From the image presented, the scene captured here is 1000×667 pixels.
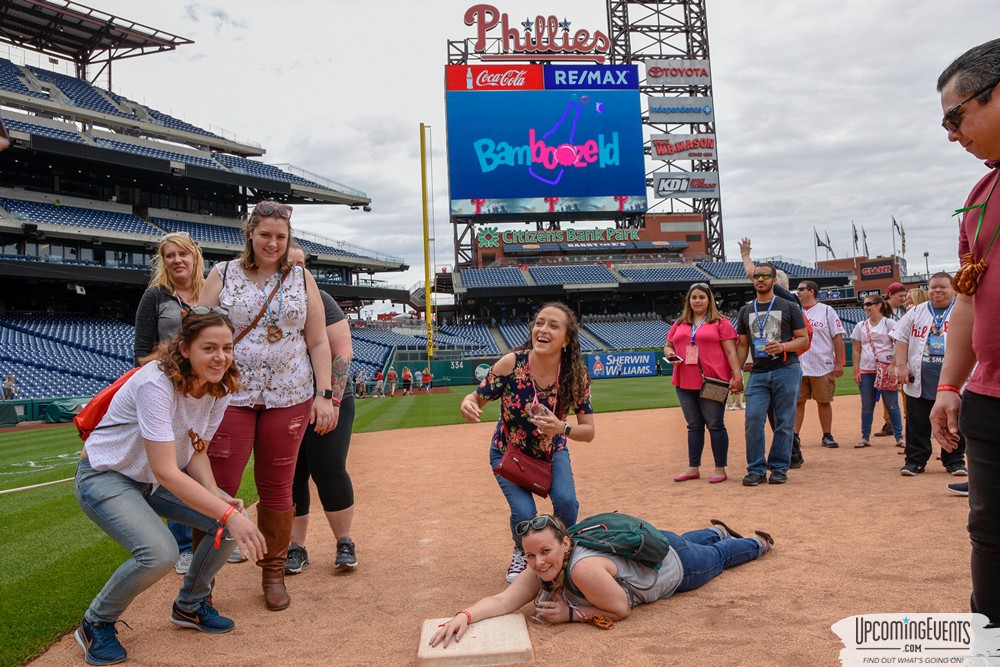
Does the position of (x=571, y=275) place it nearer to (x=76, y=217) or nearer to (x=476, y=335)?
(x=476, y=335)

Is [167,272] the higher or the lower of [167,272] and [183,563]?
the higher

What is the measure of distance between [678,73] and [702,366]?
47.0 meters

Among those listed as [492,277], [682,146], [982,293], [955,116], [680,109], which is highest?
[680,109]

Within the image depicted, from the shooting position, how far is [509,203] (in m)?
43.2

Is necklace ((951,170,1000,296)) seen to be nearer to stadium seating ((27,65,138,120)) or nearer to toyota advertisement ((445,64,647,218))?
toyota advertisement ((445,64,647,218))

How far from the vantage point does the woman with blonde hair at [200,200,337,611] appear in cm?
360

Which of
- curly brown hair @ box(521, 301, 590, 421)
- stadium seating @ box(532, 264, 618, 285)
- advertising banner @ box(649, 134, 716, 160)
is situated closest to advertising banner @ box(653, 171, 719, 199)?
advertising banner @ box(649, 134, 716, 160)

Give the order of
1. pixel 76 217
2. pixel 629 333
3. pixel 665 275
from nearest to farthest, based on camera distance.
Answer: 1. pixel 76 217
2. pixel 629 333
3. pixel 665 275

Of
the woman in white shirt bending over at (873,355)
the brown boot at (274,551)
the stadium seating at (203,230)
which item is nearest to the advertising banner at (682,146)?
the stadium seating at (203,230)

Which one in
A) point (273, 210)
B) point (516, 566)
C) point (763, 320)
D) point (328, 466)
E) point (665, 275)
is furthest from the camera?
point (665, 275)

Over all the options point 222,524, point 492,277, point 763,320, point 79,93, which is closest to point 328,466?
point 222,524

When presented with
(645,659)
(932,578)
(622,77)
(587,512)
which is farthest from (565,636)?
(622,77)

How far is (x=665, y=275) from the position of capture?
4681 cm

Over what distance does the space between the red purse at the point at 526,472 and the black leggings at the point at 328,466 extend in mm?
1039
